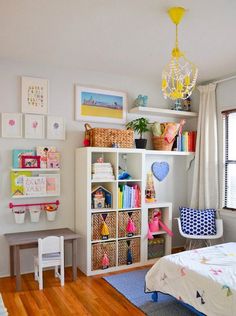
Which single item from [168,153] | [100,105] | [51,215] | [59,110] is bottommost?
[51,215]

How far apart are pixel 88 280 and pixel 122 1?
2.86m

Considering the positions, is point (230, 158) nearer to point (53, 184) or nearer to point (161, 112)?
point (161, 112)

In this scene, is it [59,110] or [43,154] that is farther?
[59,110]

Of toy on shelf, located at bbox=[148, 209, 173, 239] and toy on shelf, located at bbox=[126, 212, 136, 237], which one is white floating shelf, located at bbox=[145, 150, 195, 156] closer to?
toy on shelf, located at bbox=[148, 209, 173, 239]

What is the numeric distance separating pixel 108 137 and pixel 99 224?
1070 millimetres

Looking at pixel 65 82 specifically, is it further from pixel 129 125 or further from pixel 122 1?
pixel 122 1

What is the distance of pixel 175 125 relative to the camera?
4.20 metres

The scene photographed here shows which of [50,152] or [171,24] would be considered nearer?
[171,24]

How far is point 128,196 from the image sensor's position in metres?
3.82

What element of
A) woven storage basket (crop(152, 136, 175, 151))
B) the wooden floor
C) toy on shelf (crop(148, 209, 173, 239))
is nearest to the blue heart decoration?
woven storage basket (crop(152, 136, 175, 151))

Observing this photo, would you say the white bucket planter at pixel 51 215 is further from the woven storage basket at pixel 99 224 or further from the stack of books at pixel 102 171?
the stack of books at pixel 102 171

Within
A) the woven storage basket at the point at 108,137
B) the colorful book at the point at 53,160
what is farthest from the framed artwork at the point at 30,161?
the woven storage basket at the point at 108,137

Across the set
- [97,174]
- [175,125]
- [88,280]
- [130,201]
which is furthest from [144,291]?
[175,125]

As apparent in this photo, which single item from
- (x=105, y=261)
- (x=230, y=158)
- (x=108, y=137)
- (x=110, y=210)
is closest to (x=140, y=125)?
(x=108, y=137)
